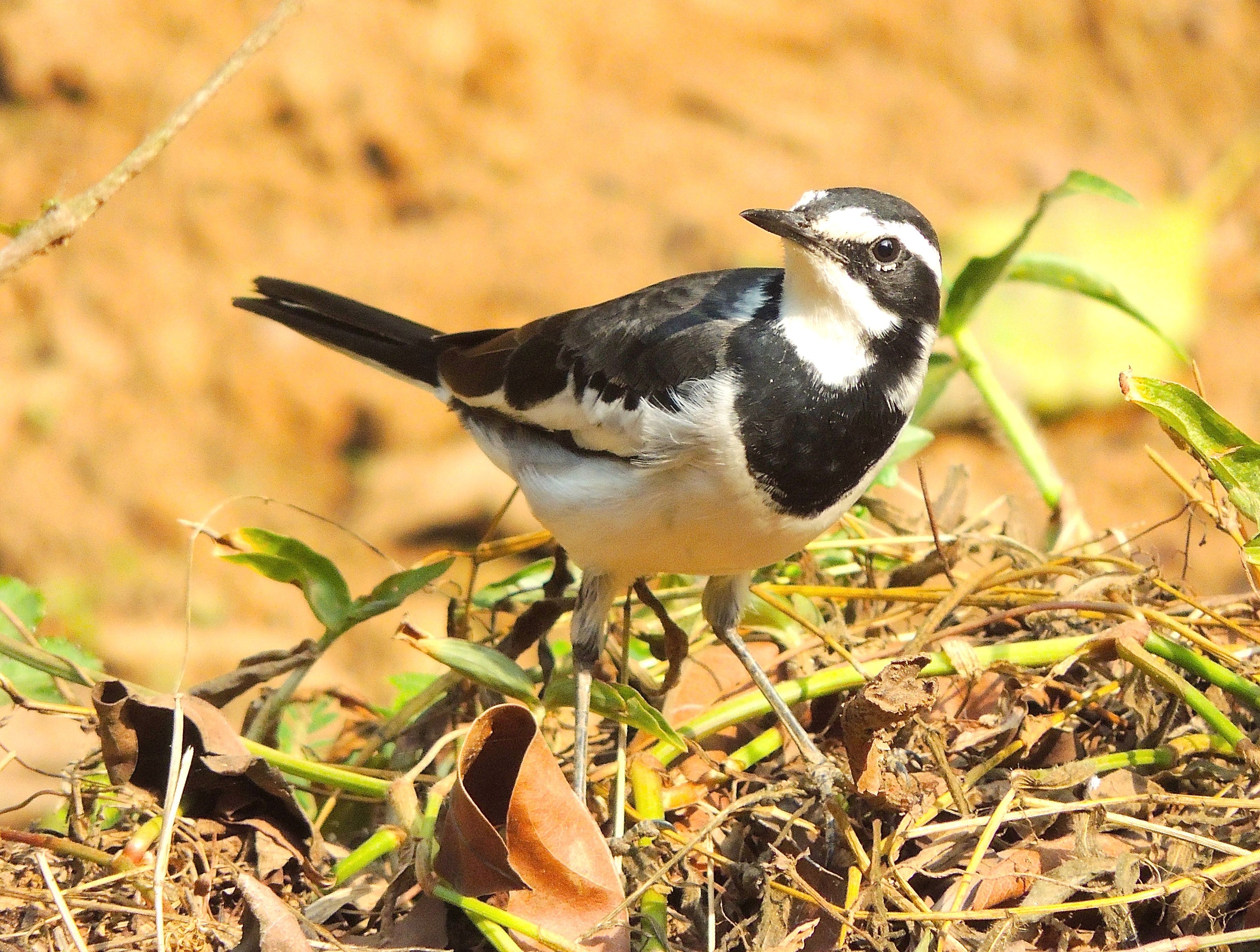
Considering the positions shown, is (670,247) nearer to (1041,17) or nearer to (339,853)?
(1041,17)

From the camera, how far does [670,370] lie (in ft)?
10.6

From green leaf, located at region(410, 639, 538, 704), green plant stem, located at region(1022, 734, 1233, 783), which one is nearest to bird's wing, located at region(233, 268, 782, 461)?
green leaf, located at region(410, 639, 538, 704)

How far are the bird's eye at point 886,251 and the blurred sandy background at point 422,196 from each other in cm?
470

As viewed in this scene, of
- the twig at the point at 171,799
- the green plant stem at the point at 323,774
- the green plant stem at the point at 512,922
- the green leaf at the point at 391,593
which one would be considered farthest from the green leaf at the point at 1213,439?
the twig at the point at 171,799

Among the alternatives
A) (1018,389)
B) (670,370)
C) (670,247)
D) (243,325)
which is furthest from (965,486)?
(243,325)

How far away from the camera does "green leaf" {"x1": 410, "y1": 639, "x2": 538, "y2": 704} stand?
9.61 ft

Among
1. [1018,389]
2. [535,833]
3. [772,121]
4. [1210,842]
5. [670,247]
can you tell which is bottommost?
[535,833]

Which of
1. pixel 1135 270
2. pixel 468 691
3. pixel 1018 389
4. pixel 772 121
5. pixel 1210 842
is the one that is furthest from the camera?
pixel 772 121

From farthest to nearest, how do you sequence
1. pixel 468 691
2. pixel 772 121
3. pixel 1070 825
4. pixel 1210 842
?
pixel 772 121 < pixel 468 691 < pixel 1070 825 < pixel 1210 842

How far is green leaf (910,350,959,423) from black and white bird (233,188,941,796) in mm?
592

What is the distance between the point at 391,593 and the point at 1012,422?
1.90 metres

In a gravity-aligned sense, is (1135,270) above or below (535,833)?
above

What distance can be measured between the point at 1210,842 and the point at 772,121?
7.11 meters

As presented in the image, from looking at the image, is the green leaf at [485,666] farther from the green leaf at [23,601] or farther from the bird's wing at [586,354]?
the green leaf at [23,601]
